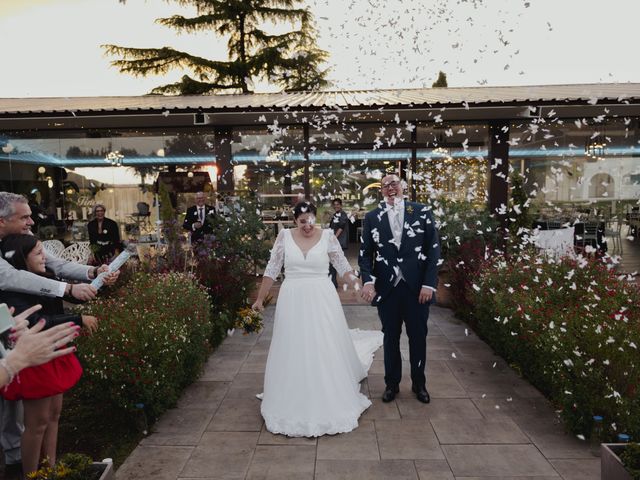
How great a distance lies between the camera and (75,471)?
9.26ft

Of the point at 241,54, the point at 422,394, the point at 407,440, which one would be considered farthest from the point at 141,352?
→ the point at 241,54

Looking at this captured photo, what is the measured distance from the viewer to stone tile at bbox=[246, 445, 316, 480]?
3814 mm

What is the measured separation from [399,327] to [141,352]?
2.52 metres

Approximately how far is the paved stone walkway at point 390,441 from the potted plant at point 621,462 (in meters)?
0.68

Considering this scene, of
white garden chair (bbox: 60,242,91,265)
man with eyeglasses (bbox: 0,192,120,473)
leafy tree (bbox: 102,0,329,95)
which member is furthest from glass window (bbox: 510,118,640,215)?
leafy tree (bbox: 102,0,329,95)

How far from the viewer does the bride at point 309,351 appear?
15.0 ft

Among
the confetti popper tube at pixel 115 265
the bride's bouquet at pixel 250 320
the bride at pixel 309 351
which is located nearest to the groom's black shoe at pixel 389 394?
the bride at pixel 309 351

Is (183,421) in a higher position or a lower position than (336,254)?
lower

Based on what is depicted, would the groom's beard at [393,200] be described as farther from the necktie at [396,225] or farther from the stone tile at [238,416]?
the stone tile at [238,416]

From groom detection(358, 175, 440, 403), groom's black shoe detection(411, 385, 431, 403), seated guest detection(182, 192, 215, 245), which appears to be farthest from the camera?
seated guest detection(182, 192, 215, 245)

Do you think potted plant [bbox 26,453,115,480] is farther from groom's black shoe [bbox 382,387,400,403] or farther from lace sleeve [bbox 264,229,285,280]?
groom's black shoe [bbox 382,387,400,403]

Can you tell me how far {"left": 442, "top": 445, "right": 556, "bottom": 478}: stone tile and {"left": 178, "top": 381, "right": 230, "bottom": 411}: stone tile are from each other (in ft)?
7.84

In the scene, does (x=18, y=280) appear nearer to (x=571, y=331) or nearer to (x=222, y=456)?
(x=222, y=456)

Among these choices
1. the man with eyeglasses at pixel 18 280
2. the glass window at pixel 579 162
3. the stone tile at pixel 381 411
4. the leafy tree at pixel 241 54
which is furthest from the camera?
the leafy tree at pixel 241 54
